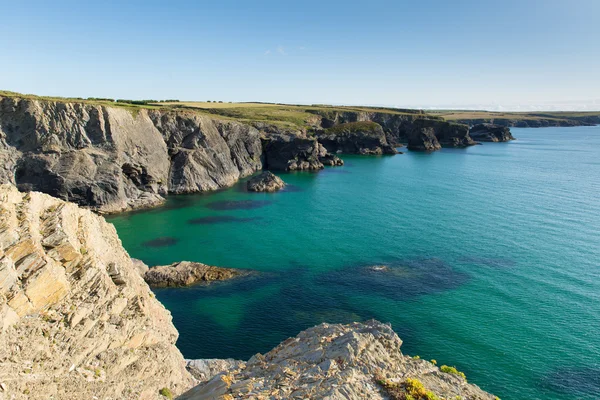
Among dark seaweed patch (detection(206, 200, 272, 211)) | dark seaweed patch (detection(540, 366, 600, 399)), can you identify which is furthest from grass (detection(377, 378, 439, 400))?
dark seaweed patch (detection(206, 200, 272, 211))

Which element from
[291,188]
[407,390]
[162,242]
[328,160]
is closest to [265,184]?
[291,188]

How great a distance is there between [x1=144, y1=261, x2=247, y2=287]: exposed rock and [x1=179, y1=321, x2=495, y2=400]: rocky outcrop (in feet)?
112

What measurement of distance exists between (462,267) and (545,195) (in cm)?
6019

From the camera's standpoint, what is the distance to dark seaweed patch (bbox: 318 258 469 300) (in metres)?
51.7

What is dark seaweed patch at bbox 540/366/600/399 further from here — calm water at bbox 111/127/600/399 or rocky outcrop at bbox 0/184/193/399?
rocky outcrop at bbox 0/184/193/399

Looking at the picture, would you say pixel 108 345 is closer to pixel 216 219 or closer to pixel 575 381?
pixel 575 381

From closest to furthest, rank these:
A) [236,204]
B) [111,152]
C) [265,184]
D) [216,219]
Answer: [216,219], [111,152], [236,204], [265,184]

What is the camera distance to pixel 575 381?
35.4m

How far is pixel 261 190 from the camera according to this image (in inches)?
4373

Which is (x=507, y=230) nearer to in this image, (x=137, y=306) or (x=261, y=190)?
(x=261, y=190)

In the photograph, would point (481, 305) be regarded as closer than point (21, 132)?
Yes

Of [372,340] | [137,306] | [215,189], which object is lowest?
[215,189]

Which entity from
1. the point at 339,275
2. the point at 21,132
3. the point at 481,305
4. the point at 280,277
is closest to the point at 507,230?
the point at 481,305

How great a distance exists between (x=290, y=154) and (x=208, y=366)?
120 m
